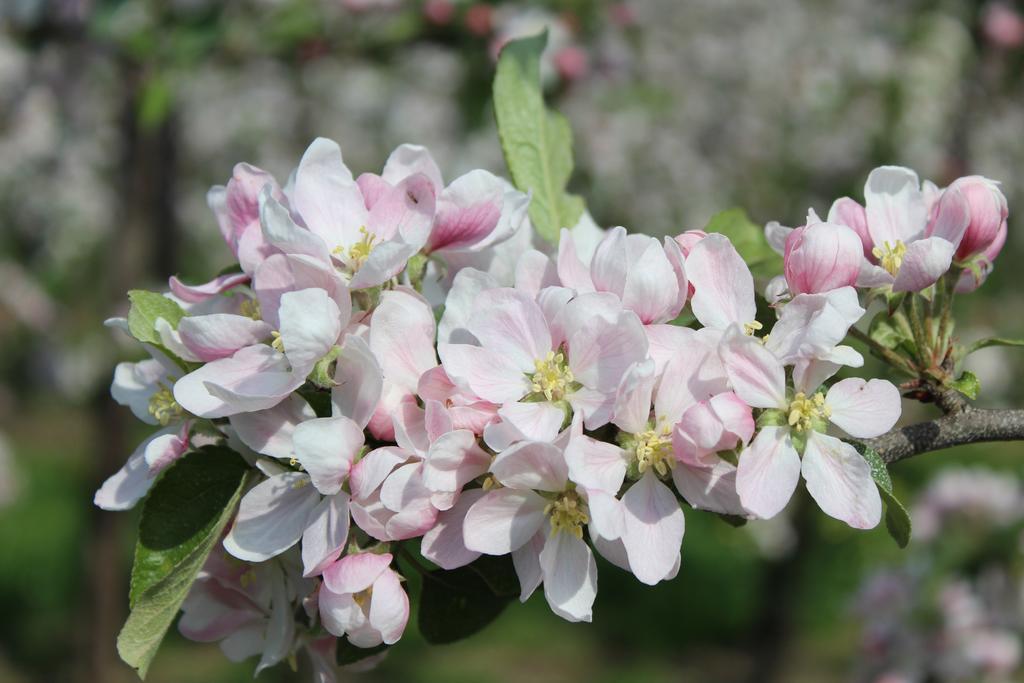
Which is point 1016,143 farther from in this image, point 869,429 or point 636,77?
point 869,429

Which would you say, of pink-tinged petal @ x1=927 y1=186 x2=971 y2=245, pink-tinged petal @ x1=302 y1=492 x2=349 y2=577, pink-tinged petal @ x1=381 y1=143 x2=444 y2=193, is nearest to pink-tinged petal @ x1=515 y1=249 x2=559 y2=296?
pink-tinged petal @ x1=381 y1=143 x2=444 y2=193

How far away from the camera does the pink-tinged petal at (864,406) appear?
0.75 m

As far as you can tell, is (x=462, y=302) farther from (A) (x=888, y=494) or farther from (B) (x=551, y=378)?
(A) (x=888, y=494)

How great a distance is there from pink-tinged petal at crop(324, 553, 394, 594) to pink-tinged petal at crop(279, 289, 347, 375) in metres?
0.15

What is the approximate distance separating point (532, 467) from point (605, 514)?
0.07m

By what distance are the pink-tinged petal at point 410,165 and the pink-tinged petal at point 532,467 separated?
276 mm

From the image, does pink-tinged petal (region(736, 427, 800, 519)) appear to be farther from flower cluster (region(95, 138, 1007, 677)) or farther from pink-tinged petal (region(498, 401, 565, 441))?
pink-tinged petal (region(498, 401, 565, 441))

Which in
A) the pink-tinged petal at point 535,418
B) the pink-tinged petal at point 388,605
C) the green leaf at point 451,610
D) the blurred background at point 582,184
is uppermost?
the pink-tinged petal at point 535,418

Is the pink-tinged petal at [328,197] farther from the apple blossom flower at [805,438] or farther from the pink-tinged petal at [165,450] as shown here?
the apple blossom flower at [805,438]

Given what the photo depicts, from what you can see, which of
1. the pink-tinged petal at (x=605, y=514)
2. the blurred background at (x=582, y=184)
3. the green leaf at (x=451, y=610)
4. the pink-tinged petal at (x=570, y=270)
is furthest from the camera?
the blurred background at (x=582, y=184)

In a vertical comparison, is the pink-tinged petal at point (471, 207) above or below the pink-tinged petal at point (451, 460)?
above

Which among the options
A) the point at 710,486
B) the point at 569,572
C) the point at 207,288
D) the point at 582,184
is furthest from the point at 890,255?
the point at 582,184

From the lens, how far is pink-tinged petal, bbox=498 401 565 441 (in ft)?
2.37

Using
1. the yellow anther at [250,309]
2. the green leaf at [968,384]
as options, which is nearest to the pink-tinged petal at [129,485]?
the yellow anther at [250,309]
